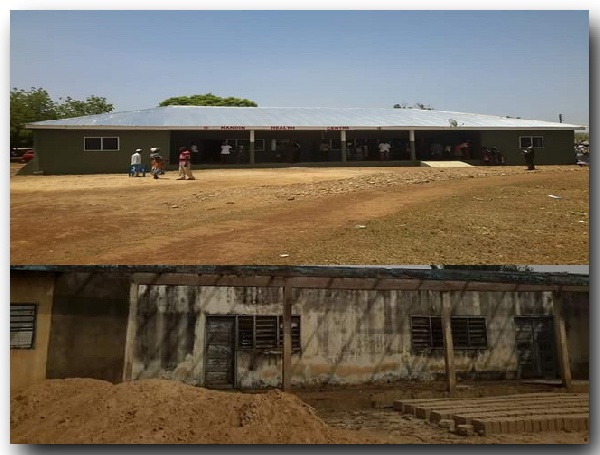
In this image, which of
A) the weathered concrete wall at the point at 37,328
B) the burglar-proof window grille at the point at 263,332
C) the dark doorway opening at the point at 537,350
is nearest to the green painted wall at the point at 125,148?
the weathered concrete wall at the point at 37,328

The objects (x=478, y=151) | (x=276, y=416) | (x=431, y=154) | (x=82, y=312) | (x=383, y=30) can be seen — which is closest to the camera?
(x=276, y=416)

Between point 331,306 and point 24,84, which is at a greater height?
point 24,84

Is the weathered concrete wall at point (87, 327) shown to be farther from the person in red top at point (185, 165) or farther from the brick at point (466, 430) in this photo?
the brick at point (466, 430)

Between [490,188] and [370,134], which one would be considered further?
[370,134]

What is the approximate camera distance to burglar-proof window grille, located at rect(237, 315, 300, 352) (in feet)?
18.6

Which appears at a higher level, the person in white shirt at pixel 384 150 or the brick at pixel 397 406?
the person in white shirt at pixel 384 150

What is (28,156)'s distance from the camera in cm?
509

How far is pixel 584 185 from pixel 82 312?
16.9 feet

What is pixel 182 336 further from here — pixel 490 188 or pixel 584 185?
pixel 584 185

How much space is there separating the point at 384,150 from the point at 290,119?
1936mm

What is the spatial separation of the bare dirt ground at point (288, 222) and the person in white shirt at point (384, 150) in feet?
6.08

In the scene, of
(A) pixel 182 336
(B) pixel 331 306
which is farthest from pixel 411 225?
(A) pixel 182 336

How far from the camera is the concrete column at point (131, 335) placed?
4782 millimetres

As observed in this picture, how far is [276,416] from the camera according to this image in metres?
4.50
